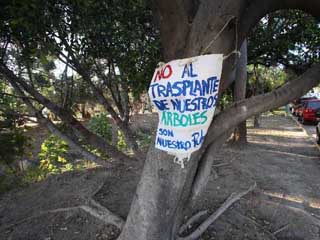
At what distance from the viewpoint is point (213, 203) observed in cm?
382

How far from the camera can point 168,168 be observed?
6.93 feet

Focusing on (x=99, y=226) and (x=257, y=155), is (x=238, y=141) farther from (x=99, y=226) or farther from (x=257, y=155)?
(x=99, y=226)

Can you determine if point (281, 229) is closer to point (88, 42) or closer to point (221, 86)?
point (221, 86)

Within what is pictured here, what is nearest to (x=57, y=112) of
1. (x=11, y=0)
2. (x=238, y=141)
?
(x=11, y=0)

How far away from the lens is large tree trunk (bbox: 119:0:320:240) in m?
1.98

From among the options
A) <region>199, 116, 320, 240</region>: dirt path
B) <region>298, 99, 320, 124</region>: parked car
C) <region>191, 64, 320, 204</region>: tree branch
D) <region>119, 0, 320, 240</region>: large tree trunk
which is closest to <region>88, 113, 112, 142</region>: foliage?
<region>199, 116, 320, 240</region>: dirt path

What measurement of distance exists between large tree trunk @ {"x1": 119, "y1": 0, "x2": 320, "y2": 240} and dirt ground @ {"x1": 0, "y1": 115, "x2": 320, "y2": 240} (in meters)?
0.94

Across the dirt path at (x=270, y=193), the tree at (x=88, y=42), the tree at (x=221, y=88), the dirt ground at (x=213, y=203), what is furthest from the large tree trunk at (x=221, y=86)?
the tree at (x=88, y=42)

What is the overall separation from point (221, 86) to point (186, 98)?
1.72ft

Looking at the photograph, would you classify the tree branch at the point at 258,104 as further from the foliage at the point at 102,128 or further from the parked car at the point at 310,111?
the parked car at the point at 310,111

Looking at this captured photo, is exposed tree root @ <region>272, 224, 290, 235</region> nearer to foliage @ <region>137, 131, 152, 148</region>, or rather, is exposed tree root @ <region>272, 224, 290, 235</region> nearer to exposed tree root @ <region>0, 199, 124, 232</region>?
exposed tree root @ <region>0, 199, 124, 232</region>

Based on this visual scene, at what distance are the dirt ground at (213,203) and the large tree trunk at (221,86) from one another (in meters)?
0.94

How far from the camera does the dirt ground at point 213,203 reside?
3.14 m

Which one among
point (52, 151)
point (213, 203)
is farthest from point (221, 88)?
point (52, 151)
